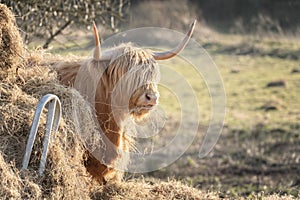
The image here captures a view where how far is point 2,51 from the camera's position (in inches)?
230

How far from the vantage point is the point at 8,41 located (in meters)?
5.90

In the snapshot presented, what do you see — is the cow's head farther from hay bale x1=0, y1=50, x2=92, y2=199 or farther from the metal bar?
the metal bar

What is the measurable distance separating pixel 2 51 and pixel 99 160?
1.51m

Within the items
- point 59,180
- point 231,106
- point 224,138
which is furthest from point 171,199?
point 231,106

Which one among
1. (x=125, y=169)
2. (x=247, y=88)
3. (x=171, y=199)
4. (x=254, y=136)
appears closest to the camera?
(x=171, y=199)

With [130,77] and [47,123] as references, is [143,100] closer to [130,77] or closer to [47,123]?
[130,77]

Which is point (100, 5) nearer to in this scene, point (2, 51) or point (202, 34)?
point (2, 51)

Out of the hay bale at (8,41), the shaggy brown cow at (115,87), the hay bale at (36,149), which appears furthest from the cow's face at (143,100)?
the hay bale at (8,41)

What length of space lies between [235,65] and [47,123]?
1944cm

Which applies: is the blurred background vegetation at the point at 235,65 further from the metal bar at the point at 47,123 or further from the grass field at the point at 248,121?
the metal bar at the point at 47,123

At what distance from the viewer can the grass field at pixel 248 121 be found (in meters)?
10.6

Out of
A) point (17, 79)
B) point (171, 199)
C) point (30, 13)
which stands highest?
point (30, 13)

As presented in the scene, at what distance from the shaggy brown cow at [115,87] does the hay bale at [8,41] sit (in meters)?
0.94

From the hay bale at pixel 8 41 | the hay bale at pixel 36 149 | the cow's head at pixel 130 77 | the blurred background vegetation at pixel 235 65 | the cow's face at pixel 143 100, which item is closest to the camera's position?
the hay bale at pixel 36 149
